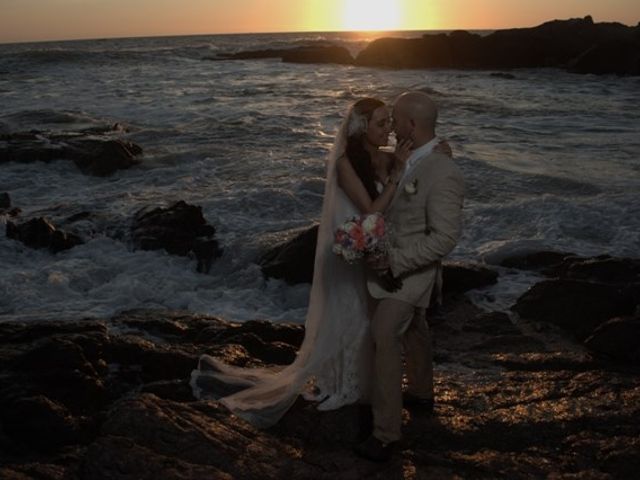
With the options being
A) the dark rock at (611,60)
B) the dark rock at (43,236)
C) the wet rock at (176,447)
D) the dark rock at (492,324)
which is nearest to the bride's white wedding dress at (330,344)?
the wet rock at (176,447)

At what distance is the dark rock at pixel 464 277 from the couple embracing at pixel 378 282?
3739 millimetres

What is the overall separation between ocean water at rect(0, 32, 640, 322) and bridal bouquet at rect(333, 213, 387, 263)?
424cm

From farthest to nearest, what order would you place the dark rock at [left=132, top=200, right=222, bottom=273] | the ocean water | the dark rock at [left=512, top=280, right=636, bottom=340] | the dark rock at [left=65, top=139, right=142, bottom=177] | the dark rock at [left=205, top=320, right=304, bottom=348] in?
1. the dark rock at [left=65, top=139, right=142, bottom=177]
2. the dark rock at [left=132, top=200, right=222, bottom=273]
3. the ocean water
4. the dark rock at [left=512, top=280, right=636, bottom=340]
5. the dark rock at [left=205, top=320, right=304, bottom=348]

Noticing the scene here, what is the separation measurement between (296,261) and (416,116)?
17.0 ft

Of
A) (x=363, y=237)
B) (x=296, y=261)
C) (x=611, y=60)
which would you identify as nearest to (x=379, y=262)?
(x=363, y=237)

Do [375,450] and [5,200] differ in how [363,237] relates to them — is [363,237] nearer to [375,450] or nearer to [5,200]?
[375,450]

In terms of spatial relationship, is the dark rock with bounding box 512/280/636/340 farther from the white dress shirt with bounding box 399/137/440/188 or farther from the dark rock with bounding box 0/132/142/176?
the dark rock with bounding box 0/132/142/176

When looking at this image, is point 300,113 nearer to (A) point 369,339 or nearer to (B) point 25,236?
(B) point 25,236

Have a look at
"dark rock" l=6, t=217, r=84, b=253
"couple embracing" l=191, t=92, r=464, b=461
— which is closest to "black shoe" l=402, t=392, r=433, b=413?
"couple embracing" l=191, t=92, r=464, b=461

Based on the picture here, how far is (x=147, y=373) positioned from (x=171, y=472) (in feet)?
7.47

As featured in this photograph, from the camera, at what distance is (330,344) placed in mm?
4746

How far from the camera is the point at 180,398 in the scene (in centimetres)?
518

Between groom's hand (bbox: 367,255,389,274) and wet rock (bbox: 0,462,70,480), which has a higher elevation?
groom's hand (bbox: 367,255,389,274)

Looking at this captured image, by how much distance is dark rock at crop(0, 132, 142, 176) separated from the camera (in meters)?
16.5
